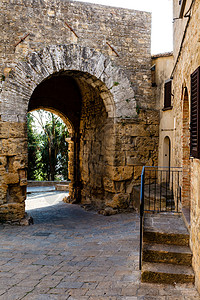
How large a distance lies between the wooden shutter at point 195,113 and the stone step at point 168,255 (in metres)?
1.35

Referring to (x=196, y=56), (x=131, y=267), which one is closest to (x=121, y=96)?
(x=196, y=56)

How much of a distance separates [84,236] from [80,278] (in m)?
2.39

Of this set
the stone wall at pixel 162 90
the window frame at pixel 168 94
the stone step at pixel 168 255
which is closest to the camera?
the stone step at pixel 168 255

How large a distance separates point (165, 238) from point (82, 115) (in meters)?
7.82

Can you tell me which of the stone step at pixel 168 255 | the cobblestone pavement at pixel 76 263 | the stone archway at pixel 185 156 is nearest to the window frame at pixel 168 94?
the stone archway at pixel 185 156

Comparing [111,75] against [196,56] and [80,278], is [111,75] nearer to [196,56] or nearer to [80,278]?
[196,56]

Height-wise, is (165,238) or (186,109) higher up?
(186,109)

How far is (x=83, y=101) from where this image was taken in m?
11.0

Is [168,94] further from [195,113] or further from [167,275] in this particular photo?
[167,275]

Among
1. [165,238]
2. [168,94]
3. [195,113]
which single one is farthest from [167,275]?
[168,94]

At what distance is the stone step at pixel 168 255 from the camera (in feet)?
12.6

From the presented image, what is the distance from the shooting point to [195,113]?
12.0 feet

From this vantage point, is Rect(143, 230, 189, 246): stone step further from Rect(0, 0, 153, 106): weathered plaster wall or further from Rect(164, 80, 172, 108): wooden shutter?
Rect(0, 0, 153, 106): weathered plaster wall

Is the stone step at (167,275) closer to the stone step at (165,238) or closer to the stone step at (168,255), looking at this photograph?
the stone step at (168,255)
